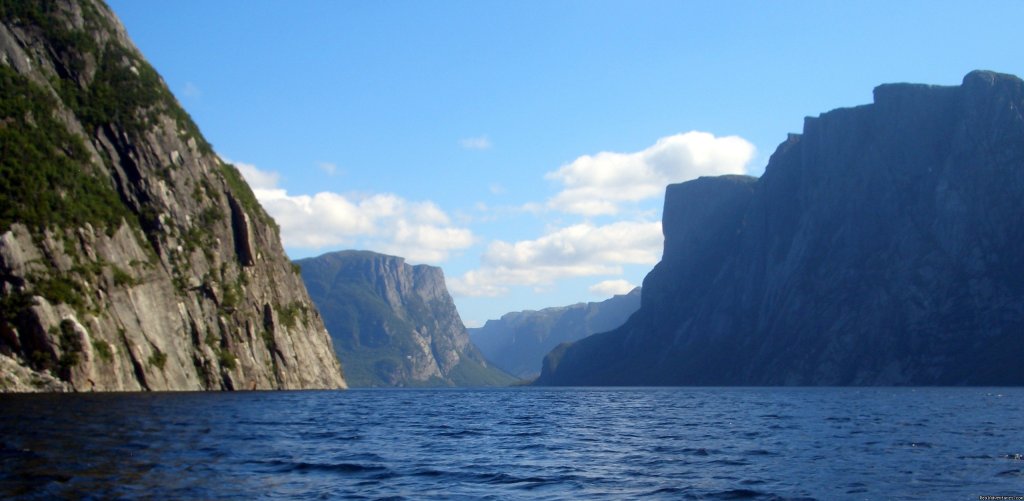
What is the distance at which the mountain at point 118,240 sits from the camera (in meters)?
95.8

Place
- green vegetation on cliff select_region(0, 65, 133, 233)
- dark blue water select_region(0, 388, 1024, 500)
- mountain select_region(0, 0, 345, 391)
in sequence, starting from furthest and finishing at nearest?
1. green vegetation on cliff select_region(0, 65, 133, 233)
2. mountain select_region(0, 0, 345, 391)
3. dark blue water select_region(0, 388, 1024, 500)

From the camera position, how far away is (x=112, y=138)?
433 feet

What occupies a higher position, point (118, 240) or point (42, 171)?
point (42, 171)

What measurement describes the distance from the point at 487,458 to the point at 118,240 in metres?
88.5

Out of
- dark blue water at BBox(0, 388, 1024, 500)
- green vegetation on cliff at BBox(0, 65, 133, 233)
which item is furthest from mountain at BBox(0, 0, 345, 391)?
dark blue water at BBox(0, 388, 1024, 500)

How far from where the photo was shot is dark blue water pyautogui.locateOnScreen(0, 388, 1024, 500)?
100ft

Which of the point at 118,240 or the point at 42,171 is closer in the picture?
the point at 42,171

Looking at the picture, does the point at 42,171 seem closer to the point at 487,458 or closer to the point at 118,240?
the point at 118,240

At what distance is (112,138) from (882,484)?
125608mm

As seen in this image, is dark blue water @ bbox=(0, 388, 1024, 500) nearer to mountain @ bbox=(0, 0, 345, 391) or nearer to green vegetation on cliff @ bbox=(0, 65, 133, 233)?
mountain @ bbox=(0, 0, 345, 391)

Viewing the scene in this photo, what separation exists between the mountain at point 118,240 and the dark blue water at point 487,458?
3214 centimetres

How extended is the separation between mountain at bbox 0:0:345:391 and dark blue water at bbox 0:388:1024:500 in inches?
1265

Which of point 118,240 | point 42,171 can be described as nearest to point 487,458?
point 42,171

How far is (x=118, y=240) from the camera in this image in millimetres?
114750
